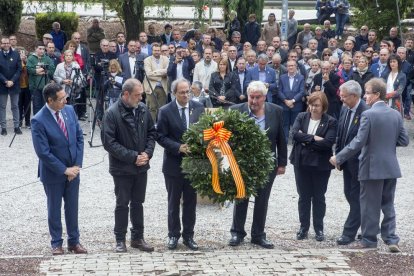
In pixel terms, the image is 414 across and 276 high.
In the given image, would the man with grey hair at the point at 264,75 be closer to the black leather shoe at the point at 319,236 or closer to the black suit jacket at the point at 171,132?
the black leather shoe at the point at 319,236

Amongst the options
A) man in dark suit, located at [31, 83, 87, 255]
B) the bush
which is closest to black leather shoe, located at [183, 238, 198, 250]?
man in dark suit, located at [31, 83, 87, 255]

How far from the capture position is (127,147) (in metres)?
10.2

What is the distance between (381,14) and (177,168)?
15351 mm

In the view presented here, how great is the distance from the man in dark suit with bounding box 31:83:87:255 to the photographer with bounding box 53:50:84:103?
27.3ft

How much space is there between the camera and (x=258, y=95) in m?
10.5

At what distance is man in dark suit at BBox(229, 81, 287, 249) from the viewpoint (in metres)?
10.7

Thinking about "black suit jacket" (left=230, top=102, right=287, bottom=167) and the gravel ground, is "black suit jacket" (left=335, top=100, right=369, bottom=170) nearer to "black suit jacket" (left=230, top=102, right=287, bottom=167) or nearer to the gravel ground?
"black suit jacket" (left=230, top=102, right=287, bottom=167)

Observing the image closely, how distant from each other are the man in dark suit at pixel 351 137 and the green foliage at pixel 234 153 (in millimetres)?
1254

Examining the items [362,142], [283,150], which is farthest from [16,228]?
[362,142]

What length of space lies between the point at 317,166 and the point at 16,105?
9460mm

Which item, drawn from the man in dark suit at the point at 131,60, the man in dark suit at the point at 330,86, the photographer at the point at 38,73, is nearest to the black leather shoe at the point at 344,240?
the man in dark suit at the point at 330,86

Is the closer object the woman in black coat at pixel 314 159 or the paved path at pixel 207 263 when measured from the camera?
the paved path at pixel 207 263

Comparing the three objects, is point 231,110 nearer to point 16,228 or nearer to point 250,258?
point 250,258

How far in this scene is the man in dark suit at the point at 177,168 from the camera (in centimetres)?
1051
